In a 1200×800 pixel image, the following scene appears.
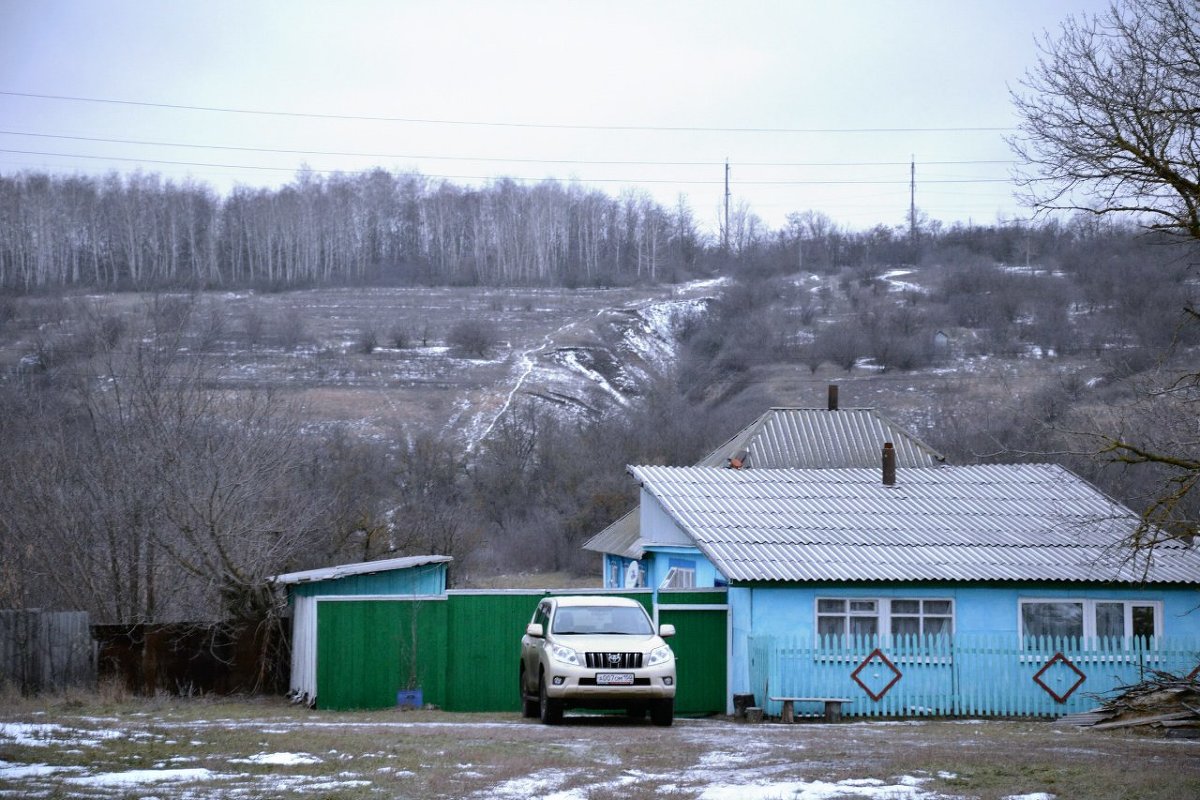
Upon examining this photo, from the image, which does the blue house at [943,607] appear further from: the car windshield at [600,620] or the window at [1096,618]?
the car windshield at [600,620]

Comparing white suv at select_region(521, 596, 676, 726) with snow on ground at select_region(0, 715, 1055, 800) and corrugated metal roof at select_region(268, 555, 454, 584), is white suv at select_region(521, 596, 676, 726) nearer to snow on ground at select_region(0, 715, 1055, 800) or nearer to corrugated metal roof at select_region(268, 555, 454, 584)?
snow on ground at select_region(0, 715, 1055, 800)

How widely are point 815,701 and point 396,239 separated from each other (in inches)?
3614

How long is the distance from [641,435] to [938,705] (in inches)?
1540

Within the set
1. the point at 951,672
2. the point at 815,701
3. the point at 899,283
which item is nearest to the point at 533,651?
the point at 815,701

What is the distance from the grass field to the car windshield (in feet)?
4.59

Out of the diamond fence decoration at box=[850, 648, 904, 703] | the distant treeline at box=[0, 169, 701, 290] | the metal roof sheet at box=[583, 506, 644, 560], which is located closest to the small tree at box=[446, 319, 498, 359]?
the distant treeline at box=[0, 169, 701, 290]

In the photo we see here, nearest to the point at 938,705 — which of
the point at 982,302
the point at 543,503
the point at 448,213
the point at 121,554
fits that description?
the point at 121,554

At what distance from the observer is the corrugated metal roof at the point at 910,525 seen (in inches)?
802

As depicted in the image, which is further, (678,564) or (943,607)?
(678,564)

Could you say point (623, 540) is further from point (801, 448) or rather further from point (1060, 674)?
point (1060, 674)

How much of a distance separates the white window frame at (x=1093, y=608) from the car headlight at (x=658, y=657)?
306 inches

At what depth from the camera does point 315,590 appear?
21.4m

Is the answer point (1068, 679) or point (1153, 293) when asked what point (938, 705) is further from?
point (1153, 293)

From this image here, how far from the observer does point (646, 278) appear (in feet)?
333
